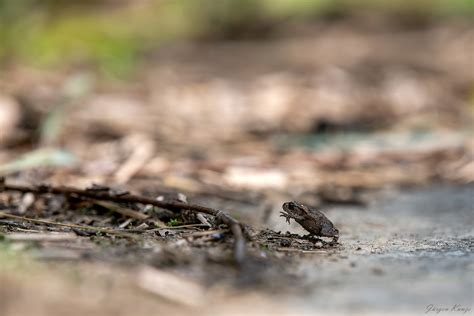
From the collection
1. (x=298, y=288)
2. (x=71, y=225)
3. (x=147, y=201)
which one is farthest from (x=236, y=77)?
(x=298, y=288)

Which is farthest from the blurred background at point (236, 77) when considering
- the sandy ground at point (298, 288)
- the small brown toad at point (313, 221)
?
the sandy ground at point (298, 288)

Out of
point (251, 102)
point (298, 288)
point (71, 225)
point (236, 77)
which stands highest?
point (236, 77)

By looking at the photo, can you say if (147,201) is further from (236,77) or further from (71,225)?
(236,77)

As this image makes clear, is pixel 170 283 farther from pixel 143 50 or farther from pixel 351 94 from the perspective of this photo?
pixel 143 50

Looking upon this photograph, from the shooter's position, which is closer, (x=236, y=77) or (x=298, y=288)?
(x=298, y=288)

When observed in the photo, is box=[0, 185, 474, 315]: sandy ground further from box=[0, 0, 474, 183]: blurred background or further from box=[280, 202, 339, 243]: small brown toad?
box=[0, 0, 474, 183]: blurred background

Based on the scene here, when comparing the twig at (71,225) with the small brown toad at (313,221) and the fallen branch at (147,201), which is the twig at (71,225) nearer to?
the fallen branch at (147,201)

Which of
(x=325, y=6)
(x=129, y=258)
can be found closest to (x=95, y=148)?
(x=129, y=258)
